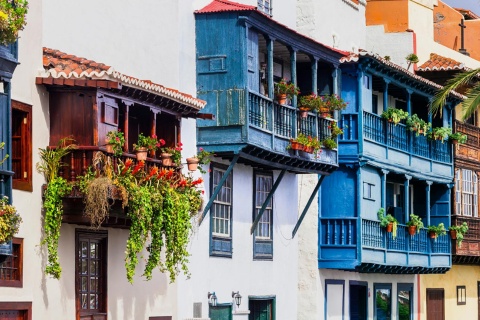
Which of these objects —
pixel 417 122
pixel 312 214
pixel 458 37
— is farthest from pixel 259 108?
pixel 458 37

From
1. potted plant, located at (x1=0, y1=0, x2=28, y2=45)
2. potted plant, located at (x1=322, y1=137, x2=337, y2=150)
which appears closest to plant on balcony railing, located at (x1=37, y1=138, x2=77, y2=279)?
potted plant, located at (x1=0, y1=0, x2=28, y2=45)

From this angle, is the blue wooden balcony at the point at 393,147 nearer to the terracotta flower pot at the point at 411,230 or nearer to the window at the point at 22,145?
the terracotta flower pot at the point at 411,230

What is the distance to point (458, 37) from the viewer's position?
56844 millimetres

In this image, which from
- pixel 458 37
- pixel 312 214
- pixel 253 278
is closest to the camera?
pixel 253 278

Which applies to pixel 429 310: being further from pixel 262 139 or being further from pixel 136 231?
pixel 136 231

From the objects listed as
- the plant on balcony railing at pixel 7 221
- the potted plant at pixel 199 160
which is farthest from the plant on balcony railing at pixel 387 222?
the plant on balcony railing at pixel 7 221

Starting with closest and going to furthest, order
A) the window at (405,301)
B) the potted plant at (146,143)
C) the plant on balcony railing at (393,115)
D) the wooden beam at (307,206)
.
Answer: the potted plant at (146,143) < the wooden beam at (307,206) < the plant on balcony railing at (393,115) < the window at (405,301)

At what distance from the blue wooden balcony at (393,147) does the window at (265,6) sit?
13.2 feet

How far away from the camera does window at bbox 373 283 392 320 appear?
4297cm

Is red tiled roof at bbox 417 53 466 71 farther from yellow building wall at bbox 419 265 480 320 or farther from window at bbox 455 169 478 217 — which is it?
→ yellow building wall at bbox 419 265 480 320

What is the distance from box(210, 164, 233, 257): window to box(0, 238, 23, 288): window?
27.8ft

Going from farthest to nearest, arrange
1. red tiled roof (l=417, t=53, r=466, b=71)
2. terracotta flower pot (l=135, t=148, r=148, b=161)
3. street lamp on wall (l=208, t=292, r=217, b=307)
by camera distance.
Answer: red tiled roof (l=417, t=53, r=466, b=71), street lamp on wall (l=208, t=292, r=217, b=307), terracotta flower pot (l=135, t=148, r=148, b=161)

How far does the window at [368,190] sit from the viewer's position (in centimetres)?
3994

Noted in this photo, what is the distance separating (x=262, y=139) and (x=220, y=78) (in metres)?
1.69
